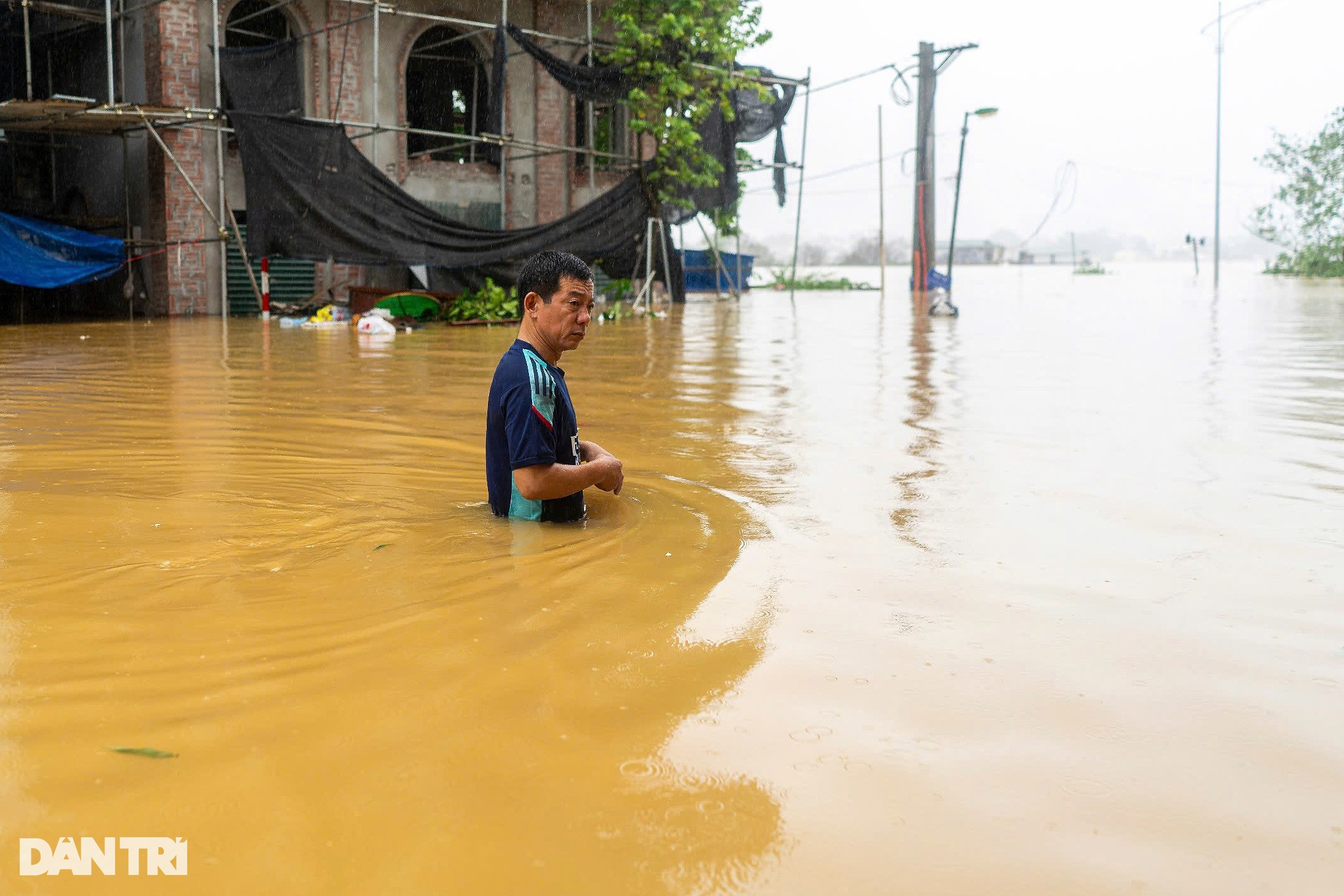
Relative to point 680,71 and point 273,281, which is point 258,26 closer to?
point 273,281

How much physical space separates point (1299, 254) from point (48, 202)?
34.8 metres

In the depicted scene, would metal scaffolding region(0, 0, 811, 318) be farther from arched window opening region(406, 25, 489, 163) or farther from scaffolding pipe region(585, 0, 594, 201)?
arched window opening region(406, 25, 489, 163)

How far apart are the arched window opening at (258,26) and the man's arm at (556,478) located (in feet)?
56.1

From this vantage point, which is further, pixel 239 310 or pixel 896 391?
pixel 239 310

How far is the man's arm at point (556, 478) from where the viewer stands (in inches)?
153

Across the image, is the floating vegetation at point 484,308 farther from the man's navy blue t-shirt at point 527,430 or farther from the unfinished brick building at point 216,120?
the man's navy blue t-shirt at point 527,430

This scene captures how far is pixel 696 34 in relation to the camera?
20.4 meters

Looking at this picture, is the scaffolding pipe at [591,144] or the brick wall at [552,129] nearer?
the scaffolding pipe at [591,144]

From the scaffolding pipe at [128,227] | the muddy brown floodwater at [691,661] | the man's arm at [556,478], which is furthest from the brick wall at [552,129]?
the man's arm at [556,478]

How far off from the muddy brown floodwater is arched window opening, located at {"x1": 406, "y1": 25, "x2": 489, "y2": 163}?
1595 cm

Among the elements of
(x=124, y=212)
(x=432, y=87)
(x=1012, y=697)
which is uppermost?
(x=432, y=87)

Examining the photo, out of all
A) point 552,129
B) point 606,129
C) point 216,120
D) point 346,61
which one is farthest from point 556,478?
point 606,129

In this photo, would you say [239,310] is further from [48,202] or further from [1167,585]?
[1167,585]

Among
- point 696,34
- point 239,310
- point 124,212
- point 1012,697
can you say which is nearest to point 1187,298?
point 696,34
